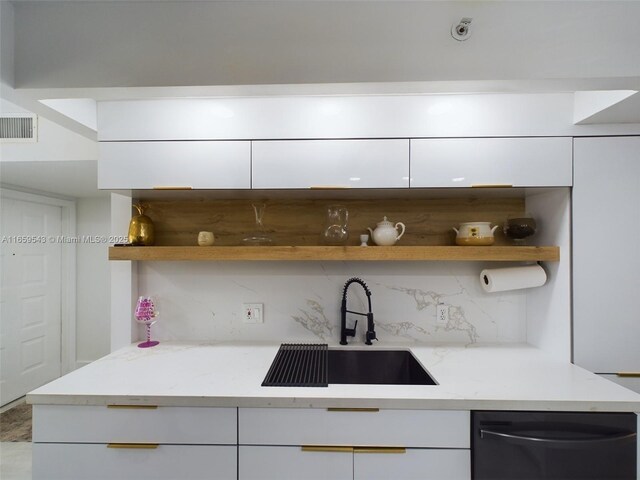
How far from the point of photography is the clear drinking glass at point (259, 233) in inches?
69.5

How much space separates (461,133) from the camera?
1.54m

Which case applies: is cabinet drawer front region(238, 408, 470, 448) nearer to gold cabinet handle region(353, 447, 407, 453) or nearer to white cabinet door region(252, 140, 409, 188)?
gold cabinet handle region(353, 447, 407, 453)

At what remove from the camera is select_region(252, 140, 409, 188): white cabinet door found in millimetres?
1551

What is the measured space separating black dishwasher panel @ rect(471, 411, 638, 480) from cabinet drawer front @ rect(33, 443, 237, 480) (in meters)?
0.97

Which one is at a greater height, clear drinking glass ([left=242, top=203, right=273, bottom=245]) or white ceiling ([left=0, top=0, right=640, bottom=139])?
white ceiling ([left=0, top=0, right=640, bottom=139])

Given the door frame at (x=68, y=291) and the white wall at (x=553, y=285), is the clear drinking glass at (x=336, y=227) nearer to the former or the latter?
the white wall at (x=553, y=285)

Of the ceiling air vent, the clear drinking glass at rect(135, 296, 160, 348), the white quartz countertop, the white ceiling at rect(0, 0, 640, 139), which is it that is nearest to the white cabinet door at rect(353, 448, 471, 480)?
the white quartz countertop

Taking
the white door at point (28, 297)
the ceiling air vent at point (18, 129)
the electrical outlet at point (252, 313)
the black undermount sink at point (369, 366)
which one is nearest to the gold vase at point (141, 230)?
the electrical outlet at point (252, 313)

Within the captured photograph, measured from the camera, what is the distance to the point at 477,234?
65.6 inches

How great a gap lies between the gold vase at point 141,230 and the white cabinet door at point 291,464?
1169 mm

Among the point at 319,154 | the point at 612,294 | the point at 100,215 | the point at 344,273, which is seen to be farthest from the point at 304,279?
the point at 100,215

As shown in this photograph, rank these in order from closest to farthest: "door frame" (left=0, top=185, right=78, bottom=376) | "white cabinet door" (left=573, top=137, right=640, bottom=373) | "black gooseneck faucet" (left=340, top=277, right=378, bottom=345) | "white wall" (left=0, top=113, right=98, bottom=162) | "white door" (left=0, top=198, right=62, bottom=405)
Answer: "white cabinet door" (left=573, top=137, right=640, bottom=373) < "black gooseneck faucet" (left=340, top=277, right=378, bottom=345) < "white wall" (left=0, top=113, right=98, bottom=162) < "white door" (left=0, top=198, right=62, bottom=405) < "door frame" (left=0, top=185, right=78, bottom=376)

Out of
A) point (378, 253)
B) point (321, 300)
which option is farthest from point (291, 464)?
point (378, 253)

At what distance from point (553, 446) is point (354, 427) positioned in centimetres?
73
